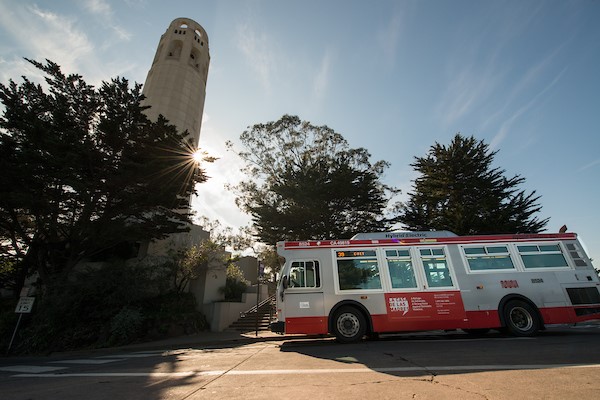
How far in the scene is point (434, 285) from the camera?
845cm

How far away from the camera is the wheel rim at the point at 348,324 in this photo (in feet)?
26.4

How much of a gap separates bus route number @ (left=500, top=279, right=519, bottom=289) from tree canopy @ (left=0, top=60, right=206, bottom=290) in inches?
594

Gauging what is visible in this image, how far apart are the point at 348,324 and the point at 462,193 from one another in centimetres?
2171

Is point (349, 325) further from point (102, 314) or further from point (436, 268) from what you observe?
point (102, 314)

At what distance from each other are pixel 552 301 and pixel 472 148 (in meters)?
21.2

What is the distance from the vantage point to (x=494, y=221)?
2133 cm

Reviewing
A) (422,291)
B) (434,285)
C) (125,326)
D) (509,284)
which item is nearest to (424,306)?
(422,291)

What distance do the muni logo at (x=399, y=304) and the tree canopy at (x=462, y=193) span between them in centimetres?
1638

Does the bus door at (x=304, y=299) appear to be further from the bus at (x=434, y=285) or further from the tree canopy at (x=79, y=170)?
the tree canopy at (x=79, y=170)

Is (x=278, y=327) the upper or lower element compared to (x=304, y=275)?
lower

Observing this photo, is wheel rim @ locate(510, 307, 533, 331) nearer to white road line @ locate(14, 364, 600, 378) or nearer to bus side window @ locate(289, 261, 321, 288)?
white road line @ locate(14, 364, 600, 378)

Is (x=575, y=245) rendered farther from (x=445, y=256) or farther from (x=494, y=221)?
(x=494, y=221)

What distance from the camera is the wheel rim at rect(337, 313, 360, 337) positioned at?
8.05 meters

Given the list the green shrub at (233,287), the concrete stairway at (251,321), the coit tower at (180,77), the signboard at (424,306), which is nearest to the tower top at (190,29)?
the coit tower at (180,77)
